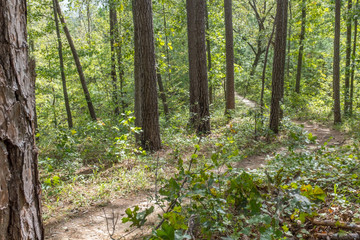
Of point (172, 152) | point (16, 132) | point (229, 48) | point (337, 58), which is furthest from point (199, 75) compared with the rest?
point (16, 132)

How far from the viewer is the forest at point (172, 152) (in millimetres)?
1615

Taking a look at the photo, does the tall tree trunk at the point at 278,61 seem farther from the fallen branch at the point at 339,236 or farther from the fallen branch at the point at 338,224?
the fallen branch at the point at 339,236

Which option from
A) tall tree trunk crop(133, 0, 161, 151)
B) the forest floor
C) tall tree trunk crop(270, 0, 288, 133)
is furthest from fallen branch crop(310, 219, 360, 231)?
tall tree trunk crop(270, 0, 288, 133)

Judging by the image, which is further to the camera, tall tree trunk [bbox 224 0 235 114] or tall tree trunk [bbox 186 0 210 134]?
tall tree trunk [bbox 224 0 235 114]

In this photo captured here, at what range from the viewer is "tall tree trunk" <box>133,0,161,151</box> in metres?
7.47

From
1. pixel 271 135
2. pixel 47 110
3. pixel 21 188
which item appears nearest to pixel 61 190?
pixel 21 188

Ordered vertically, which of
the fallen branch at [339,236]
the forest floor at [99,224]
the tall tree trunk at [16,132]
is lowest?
the forest floor at [99,224]

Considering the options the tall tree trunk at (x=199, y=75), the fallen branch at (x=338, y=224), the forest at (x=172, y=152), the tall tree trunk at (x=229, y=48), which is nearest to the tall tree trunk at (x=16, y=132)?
the forest at (x=172, y=152)

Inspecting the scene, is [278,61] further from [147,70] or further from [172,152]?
[172,152]

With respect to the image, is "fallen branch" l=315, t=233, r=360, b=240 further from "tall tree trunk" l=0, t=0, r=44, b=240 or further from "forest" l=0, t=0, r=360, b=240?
"tall tree trunk" l=0, t=0, r=44, b=240

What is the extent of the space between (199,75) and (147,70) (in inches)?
125

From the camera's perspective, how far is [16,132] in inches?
60.4

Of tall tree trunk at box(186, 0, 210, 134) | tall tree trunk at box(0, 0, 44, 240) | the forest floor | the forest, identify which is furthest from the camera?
tall tree trunk at box(186, 0, 210, 134)

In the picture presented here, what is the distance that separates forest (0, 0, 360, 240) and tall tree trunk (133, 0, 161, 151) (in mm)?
30
